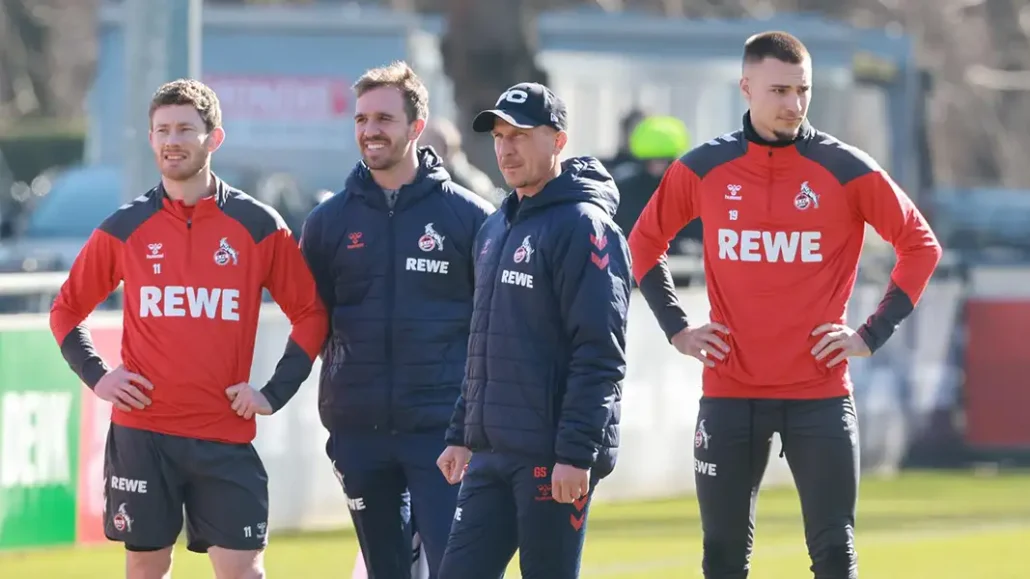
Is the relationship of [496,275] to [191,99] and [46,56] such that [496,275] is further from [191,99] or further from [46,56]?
[46,56]

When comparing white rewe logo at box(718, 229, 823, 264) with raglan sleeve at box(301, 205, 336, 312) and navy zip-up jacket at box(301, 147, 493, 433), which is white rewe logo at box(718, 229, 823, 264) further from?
raglan sleeve at box(301, 205, 336, 312)

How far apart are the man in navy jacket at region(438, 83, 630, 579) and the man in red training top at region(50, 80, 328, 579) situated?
0.92 metres

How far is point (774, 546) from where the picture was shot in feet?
44.1

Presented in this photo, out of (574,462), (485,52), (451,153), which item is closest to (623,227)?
(451,153)

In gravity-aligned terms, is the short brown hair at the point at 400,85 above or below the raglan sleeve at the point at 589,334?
above

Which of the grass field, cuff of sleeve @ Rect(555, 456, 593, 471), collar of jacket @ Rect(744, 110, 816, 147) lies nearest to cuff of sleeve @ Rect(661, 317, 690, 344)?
collar of jacket @ Rect(744, 110, 816, 147)

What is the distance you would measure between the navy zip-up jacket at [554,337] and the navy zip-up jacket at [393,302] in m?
0.80

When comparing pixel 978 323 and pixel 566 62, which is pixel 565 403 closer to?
pixel 978 323

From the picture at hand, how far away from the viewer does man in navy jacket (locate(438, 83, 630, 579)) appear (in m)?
7.22

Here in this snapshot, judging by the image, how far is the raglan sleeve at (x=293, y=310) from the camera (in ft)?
26.7

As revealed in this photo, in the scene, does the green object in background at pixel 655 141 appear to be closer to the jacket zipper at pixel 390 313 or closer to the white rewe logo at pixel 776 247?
the jacket zipper at pixel 390 313

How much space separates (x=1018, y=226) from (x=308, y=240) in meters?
22.0

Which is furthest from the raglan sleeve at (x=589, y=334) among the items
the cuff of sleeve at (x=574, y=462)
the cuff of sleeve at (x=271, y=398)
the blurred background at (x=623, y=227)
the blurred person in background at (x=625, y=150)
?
the blurred person in background at (x=625, y=150)

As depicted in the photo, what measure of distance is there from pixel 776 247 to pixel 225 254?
185 centimetres
